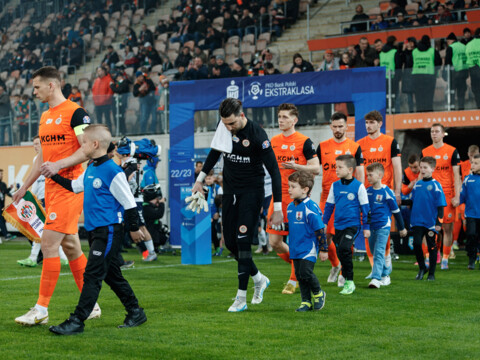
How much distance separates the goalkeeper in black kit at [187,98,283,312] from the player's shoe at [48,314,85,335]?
6.12 feet

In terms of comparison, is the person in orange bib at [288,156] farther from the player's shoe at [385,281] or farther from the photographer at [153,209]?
the photographer at [153,209]

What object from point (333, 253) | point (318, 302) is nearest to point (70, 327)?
point (318, 302)

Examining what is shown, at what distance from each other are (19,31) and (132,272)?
2923 centimetres

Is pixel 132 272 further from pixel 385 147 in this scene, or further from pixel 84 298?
pixel 84 298

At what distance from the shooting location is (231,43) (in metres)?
27.5

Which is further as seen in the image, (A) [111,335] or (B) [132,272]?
(B) [132,272]

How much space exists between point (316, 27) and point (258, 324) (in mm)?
21950

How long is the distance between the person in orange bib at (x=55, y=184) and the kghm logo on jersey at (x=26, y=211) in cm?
246

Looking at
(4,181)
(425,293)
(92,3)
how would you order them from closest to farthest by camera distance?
1. (425,293)
2. (4,181)
3. (92,3)

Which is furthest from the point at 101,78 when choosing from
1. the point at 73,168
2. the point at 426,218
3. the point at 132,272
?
the point at 73,168

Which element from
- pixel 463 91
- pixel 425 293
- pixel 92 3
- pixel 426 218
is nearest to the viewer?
pixel 425 293

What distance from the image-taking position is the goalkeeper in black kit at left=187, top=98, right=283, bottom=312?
7836 mm

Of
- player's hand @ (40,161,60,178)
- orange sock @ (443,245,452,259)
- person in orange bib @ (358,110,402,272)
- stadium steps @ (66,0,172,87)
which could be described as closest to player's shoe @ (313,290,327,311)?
player's hand @ (40,161,60,178)

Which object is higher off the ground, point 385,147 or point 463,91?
point 463,91
